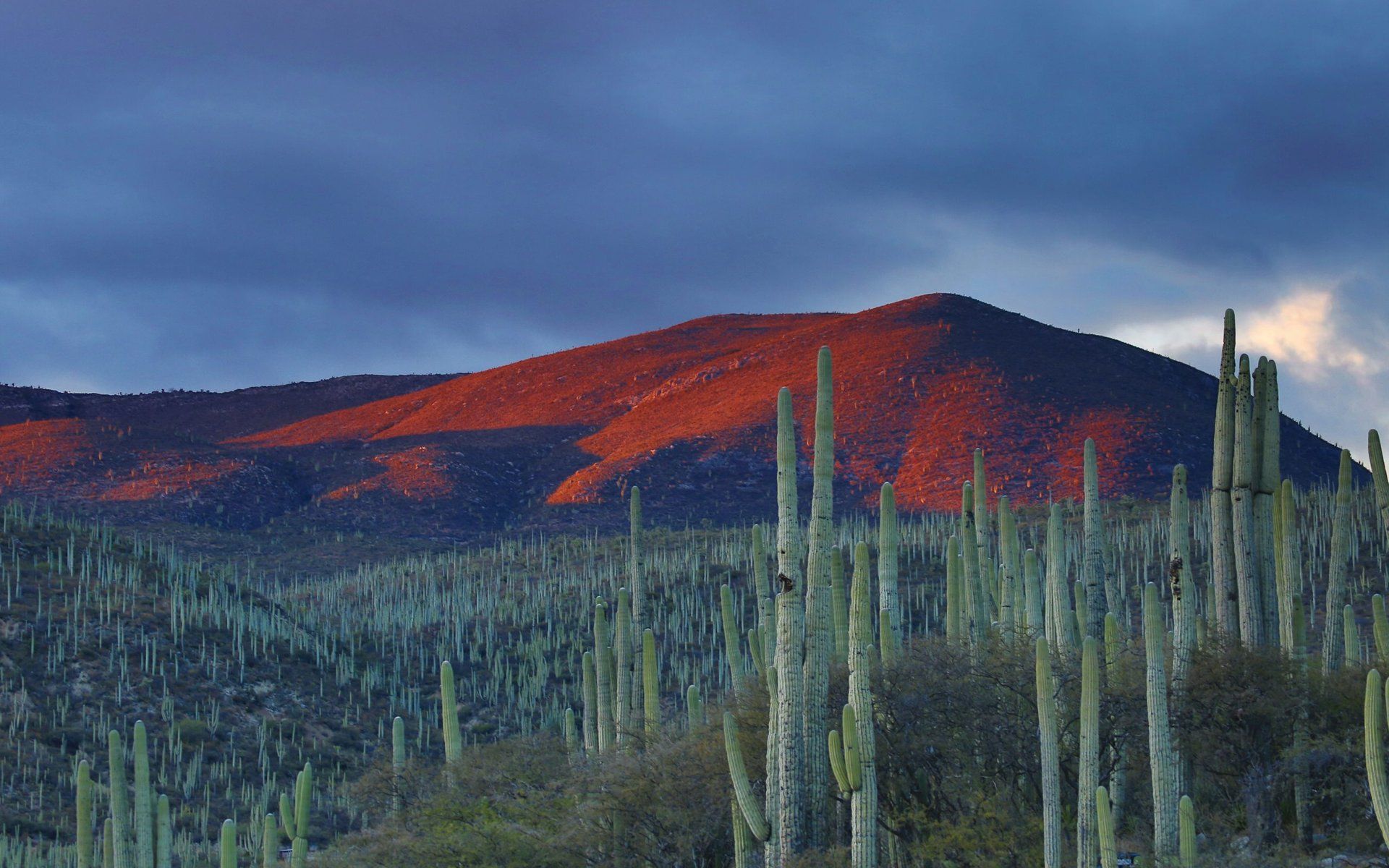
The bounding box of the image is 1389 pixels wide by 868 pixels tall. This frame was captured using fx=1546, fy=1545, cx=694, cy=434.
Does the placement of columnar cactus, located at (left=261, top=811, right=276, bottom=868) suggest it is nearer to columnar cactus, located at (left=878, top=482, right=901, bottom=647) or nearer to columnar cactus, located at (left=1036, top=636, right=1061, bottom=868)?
columnar cactus, located at (left=878, top=482, right=901, bottom=647)

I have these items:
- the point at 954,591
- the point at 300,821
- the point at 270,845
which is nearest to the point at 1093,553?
the point at 954,591

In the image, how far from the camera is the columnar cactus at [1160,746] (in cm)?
1777

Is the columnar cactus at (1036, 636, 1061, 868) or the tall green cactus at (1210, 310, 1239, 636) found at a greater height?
the tall green cactus at (1210, 310, 1239, 636)

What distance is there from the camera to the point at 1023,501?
74188 mm

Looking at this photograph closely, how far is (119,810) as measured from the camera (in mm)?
23531

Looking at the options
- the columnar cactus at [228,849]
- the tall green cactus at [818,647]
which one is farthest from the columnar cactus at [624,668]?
the tall green cactus at [818,647]

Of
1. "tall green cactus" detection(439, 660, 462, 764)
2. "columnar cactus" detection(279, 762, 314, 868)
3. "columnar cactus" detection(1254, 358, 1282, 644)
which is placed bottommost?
"columnar cactus" detection(279, 762, 314, 868)

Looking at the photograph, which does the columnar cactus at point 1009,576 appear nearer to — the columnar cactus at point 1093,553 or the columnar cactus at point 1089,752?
the columnar cactus at point 1093,553

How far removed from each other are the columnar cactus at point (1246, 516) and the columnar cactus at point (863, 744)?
5.87 m

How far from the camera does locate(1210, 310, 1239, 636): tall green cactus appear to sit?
21.9 meters

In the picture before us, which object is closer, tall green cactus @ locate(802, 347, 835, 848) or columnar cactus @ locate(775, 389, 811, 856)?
columnar cactus @ locate(775, 389, 811, 856)

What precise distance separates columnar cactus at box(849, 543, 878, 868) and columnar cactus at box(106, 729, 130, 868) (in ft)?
37.3

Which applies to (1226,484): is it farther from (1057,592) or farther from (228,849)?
(228,849)

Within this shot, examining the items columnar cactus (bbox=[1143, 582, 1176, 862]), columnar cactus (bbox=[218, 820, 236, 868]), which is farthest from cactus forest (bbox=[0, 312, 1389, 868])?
columnar cactus (bbox=[218, 820, 236, 868])
